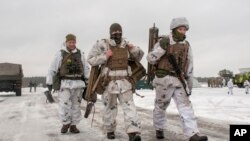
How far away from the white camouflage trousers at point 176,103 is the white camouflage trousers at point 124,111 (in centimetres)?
44

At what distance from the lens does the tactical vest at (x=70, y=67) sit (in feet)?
23.5

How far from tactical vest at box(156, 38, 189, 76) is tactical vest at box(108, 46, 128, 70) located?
0.56 m

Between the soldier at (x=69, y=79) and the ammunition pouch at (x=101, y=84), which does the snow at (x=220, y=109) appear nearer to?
the soldier at (x=69, y=79)

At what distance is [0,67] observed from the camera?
29250 mm

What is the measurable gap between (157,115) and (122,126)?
175cm

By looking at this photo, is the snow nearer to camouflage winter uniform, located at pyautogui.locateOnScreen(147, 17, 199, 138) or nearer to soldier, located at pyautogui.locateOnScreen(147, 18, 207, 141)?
camouflage winter uniform, located at pyautogui.locateOnScreen(147, 17, 199, 138)

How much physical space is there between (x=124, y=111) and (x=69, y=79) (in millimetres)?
1660

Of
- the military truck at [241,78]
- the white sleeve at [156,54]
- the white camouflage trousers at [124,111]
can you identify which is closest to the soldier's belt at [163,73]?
the white sleeve at [156,54]

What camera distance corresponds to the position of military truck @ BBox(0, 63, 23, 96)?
27.5 meters

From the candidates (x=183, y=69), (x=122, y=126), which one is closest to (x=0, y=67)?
(x=122, y=126)

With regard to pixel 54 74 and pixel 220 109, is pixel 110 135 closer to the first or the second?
pixel 54 74

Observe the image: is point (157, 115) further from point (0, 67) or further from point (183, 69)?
point (0, 67)

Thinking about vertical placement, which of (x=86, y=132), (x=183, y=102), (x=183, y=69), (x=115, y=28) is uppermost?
(x=115, y=28)

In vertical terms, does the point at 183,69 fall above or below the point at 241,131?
above
